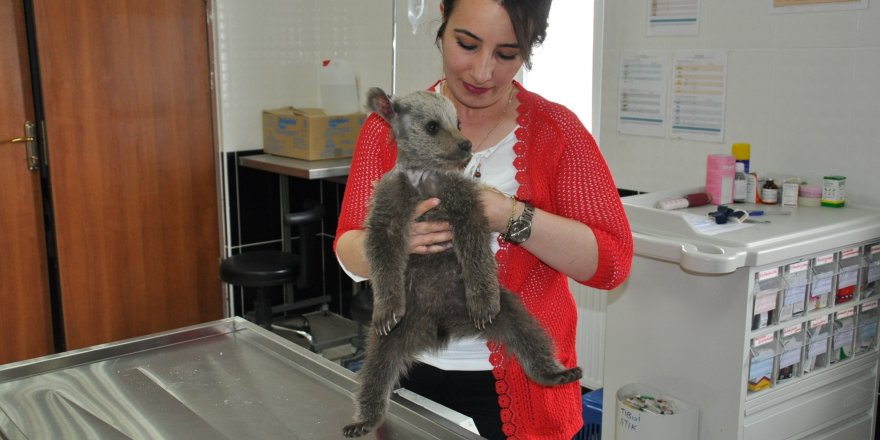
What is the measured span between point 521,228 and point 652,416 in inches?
43.8

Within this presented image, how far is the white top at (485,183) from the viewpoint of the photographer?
1.53 m

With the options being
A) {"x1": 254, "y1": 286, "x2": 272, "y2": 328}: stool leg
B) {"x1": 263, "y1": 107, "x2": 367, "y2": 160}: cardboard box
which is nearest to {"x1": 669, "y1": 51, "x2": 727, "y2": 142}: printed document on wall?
{"x1": 263, "y1": 107, "x2": 367, "y2": 160}: cardboard box

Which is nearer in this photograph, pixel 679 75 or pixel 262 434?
pixel 262 434

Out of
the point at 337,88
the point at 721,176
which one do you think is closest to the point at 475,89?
the point at 721,176

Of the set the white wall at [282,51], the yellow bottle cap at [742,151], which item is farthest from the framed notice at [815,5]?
the white wall at [282,51]

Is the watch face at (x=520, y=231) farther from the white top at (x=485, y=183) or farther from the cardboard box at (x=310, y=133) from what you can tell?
the cardboard box at (x=310, y=133)

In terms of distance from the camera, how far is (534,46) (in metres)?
1.48

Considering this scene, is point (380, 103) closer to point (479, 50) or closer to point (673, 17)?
point (479, 50)

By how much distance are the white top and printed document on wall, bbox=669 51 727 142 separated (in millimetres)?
1440

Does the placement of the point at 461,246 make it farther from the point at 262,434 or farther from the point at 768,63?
the point at 768,63

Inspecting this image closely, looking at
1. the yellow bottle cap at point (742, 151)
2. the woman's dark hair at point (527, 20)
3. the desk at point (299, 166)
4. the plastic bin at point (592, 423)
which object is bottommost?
the plastic bin at point (592, 423)

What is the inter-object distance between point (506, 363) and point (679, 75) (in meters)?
1.71

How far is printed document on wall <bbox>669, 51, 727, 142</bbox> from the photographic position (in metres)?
2.70

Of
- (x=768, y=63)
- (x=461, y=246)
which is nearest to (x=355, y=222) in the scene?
(x=461, y=246)
